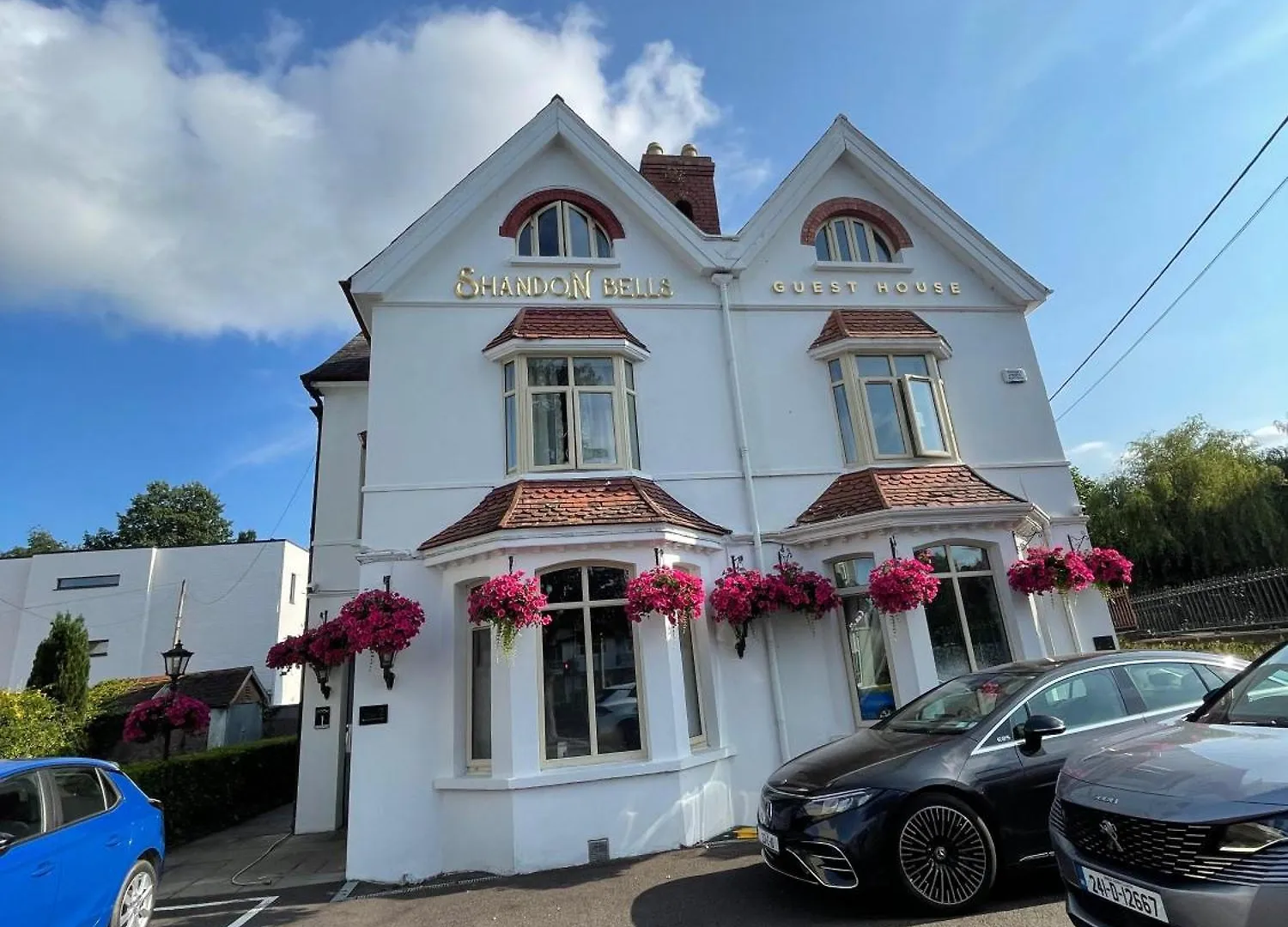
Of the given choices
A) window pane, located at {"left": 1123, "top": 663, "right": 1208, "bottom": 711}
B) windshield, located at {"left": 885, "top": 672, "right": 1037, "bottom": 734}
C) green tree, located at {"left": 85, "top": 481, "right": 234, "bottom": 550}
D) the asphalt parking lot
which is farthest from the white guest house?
green tree, located at {"left": 85, "top": 481, "right": 234, "bottom": 550}

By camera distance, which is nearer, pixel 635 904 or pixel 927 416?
pixel 635 904

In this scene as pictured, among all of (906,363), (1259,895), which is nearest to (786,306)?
(906,363)

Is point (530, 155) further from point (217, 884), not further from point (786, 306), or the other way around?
point (217, 884)

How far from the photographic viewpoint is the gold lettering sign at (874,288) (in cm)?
1142

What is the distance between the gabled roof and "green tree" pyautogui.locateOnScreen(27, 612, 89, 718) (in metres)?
16.1

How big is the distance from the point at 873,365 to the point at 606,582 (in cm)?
571

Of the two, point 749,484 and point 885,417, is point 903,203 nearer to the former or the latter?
point 885,417

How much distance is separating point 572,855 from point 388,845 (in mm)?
2276

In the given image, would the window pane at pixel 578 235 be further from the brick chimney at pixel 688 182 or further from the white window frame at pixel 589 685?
the white window frame at pixel 589 685

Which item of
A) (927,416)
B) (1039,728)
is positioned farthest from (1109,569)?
(1039,728)

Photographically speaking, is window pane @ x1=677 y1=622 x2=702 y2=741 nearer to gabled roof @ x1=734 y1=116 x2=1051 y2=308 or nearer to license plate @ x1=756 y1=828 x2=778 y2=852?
license plate @ x1=756 y1=828 x2=778 y2=852

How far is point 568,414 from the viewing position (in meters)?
9.92

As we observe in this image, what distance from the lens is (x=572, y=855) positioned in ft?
24.7

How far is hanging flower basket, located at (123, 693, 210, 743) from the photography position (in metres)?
12.0
